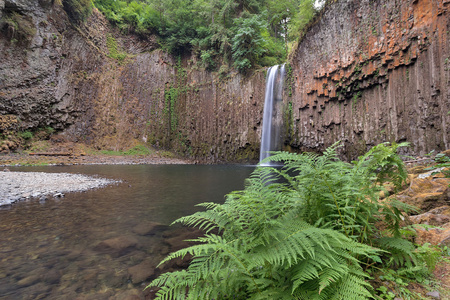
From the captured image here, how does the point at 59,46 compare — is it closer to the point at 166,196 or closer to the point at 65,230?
the point at 166,196

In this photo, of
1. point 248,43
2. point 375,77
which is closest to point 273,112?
point 248,43

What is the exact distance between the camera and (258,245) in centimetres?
163

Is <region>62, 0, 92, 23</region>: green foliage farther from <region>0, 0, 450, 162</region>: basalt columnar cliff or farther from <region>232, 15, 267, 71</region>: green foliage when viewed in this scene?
<region>232, 15, 267, 71</region>: green foliage

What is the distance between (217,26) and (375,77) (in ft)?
64.7

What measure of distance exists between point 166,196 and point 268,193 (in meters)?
6.52

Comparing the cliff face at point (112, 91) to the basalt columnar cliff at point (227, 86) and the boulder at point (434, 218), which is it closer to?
the basalt columnar cliff at point (227, 86)

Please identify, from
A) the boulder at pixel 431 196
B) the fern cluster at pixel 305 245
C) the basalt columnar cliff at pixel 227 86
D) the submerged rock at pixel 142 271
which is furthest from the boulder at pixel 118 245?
the basalt columnar cliff at pixel 227 86

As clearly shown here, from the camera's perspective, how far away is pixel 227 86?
26047 millimetres

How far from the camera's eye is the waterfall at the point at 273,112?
69.7 ft

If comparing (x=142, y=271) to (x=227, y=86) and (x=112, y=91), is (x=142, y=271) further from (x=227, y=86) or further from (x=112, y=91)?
(x=112, y=91)

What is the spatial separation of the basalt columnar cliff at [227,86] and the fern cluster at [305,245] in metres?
10.5

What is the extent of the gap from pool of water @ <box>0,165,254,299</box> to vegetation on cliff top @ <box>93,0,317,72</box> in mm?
21021

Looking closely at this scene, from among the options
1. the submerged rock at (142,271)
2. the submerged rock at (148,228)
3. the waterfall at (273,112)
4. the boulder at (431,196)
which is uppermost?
the waterfall at (273,112)

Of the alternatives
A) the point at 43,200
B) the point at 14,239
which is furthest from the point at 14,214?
the point at 14,239
